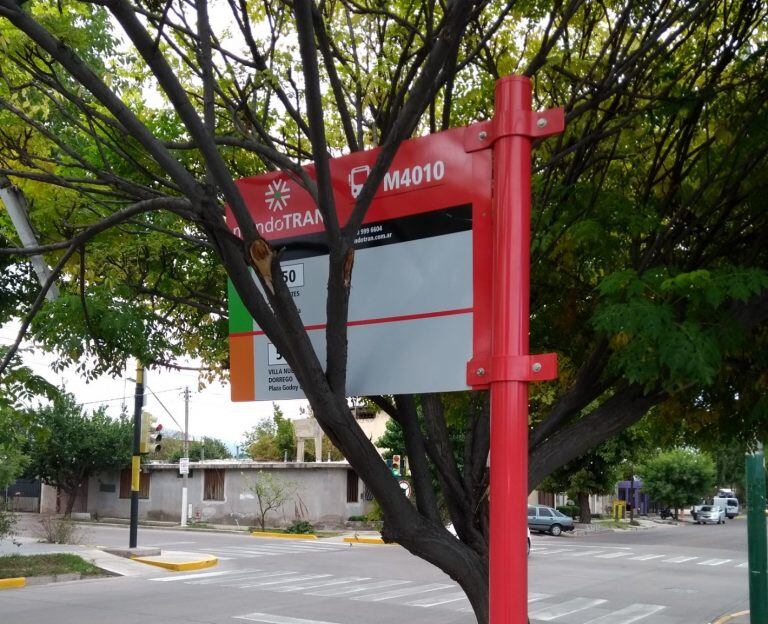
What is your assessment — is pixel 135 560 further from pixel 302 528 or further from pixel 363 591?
pixel 302 528

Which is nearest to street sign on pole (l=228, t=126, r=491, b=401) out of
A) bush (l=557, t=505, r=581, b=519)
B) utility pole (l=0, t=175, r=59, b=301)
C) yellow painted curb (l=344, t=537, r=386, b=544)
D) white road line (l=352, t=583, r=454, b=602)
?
utility pole (l=0, t=175, r=59, b=301)

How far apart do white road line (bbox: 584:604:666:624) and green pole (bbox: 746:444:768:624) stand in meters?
3.97

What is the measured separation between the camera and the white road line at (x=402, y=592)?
17.6m

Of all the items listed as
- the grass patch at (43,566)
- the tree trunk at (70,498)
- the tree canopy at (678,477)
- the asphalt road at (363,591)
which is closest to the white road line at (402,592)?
the asphalt road at (363,591)

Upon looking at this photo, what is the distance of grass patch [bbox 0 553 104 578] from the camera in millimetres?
19703

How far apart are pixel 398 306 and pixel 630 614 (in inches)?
599

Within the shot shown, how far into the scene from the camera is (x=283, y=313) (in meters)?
3.02

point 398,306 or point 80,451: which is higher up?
point 398,306

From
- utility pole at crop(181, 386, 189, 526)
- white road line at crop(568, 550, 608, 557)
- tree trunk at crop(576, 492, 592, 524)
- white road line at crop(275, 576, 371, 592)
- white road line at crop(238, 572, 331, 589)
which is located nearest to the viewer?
white road line at crop(275, 576, 371, 592)

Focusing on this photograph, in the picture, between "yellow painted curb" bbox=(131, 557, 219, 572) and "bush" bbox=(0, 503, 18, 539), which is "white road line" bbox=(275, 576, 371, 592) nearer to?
"yellow painted curb" bbox=(131, 557, 219, 572)

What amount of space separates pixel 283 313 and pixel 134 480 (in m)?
23.0

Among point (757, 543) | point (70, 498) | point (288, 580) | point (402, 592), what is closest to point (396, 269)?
point (757, 543)

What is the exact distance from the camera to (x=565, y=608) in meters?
16.7

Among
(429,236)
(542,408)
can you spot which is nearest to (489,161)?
(429,236)
